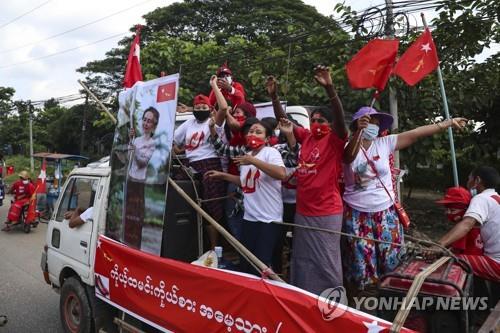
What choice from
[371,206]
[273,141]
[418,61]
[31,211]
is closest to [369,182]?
[371,206]

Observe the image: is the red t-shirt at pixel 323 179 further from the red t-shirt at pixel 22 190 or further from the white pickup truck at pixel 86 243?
the red t-shirt at pixel 22 190

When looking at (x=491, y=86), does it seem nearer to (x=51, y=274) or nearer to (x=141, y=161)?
(x=141, y=161)

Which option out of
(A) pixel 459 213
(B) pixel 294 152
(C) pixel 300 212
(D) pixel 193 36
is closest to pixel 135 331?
(C) pixel 300 212

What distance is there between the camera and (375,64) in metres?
3.22

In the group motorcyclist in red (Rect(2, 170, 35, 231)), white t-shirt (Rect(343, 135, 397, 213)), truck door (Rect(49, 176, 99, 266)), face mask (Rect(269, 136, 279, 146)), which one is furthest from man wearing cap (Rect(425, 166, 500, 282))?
motorcyclist in red (Rect(2, 170, 35, 231))

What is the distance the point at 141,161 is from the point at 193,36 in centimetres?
2242

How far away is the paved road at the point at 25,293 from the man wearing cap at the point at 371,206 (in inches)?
135

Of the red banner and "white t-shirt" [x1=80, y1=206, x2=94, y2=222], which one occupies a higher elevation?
"white t-shirt" [x1=80, y1=206, x2=94, y2=222]

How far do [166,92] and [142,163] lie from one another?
23.3 inches

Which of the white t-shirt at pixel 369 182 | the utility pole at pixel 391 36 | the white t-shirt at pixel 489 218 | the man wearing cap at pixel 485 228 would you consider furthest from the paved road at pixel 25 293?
the utility pole at pixel 391 36

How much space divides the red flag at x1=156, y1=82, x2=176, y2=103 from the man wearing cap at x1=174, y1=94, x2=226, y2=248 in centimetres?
53

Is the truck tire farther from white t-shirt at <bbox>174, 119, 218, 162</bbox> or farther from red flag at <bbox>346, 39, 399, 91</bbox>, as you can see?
red flag at <bbox>346, 39, 399, 91</bbox>

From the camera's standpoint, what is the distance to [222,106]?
10.9 ft

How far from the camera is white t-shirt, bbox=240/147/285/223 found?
2902 mm
